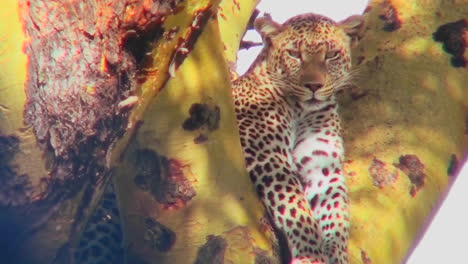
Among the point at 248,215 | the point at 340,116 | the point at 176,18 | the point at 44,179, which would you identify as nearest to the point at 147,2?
the point at 176,18

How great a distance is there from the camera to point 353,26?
6977 millimetres

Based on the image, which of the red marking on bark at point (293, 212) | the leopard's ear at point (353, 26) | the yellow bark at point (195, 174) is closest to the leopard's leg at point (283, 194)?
the red marking on bark at point (293, 212)

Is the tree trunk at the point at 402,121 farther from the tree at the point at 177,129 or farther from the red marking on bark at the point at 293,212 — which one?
the red marking on bark at the point at 293,212

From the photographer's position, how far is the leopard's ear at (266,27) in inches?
278

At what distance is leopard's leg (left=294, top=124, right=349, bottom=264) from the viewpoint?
5926 mm

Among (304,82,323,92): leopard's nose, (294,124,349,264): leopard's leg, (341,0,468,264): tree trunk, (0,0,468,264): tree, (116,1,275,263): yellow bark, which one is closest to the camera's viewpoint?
(0,0,468,264): tree

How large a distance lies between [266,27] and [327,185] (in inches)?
58.8

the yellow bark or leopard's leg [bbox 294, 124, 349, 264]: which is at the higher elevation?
the yellow bark

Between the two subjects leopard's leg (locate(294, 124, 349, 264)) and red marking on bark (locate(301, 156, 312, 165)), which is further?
red marking on bark (locate(301, 156, 312, 165))

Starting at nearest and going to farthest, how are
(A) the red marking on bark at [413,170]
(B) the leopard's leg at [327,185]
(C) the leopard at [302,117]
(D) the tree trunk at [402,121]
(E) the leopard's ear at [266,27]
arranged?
(D) the tree trunk at [402,121] < (A) the red marking on bark at [413,170] < (B) the leopard's leg at [327,185] < (C) the leopard at [302,117] < (E) the leopard's ear at [266,27]

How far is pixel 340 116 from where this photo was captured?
670 centimetres

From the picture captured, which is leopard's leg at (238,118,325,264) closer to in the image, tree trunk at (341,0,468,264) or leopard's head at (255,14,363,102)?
tree trunk at (341,0,468,264)

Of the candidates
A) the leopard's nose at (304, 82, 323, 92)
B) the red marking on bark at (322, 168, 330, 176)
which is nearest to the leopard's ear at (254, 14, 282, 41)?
the leopard's nose at (304, 82, 323, 92)

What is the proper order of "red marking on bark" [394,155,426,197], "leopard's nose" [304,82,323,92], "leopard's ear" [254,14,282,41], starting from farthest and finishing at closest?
"leopard's ear" [254,14,282,41] < "leopard's nose" [304,82,323,92] < "red marking on bark" [394,155,426,197]
